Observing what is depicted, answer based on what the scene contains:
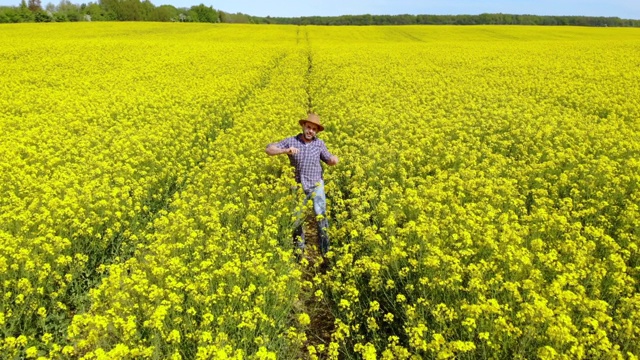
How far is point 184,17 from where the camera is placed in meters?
90.6

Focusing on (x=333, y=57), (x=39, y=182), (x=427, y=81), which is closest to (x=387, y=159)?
(x=39, y=182)

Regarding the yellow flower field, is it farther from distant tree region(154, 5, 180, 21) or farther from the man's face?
distant tree region(154, 5, 180, 21)

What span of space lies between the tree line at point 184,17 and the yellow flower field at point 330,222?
66040 mm

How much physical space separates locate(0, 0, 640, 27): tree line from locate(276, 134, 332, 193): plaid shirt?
77151 mm

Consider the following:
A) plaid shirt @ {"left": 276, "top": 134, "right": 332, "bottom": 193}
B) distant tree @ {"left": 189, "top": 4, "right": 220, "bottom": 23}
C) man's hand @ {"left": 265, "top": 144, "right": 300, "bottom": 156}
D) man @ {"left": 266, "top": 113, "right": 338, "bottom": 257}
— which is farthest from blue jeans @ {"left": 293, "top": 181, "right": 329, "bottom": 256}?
distant tree @ {"left": 189, "top": 4, "right": 220, "bottom": 23}

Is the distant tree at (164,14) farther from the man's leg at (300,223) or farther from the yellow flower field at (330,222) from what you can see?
the man's leg at (300,223)

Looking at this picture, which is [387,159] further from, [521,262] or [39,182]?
[39,182]

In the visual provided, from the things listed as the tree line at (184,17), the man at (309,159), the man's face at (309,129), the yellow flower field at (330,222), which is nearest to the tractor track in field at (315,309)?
the yellow flower field at (330,222)

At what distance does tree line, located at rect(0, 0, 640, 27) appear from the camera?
71000mm

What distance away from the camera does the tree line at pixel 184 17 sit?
71.0 meters

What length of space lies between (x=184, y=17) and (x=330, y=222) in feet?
308

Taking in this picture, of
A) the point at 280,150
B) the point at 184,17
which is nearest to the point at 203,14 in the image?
the point at 184,17

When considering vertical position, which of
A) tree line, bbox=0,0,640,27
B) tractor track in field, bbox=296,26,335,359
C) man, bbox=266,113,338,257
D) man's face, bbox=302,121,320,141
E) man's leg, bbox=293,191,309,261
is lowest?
tractor track in field, bbox=296,26,335,359

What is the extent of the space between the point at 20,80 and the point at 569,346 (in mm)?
19836
